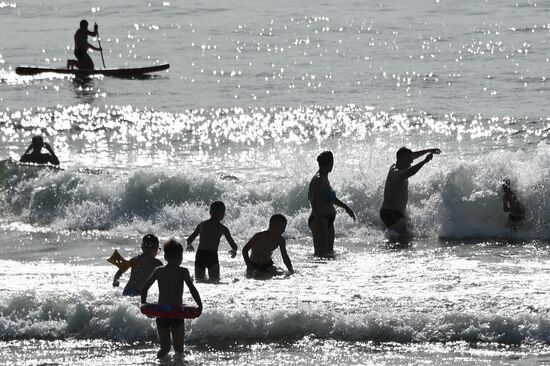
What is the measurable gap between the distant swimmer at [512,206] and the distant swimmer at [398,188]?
139 cm

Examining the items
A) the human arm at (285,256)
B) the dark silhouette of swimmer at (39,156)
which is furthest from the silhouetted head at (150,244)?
the dark silhouette of swimmer at (39,156)

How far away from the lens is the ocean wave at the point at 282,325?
38.6 ft

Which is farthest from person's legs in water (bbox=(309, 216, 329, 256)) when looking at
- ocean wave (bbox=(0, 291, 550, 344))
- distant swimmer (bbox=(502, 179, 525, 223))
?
ocean wave (bbox=(0, 291, 550, 344))

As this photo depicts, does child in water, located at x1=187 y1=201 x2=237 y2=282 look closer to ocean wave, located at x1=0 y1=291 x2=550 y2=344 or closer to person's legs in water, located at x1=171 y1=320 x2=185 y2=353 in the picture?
ocean wave, located at x1=0 y1=291 x2=550 y2=344

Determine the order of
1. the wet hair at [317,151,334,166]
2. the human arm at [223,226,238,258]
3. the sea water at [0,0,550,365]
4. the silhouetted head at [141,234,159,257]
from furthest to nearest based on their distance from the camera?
1. the wet hair at [317,151,334,166]
2. the human arm at [223,226,238,258]
3. the silhouetted head at [141,234,159,257]
4. the sea water at [0,0,550,365]

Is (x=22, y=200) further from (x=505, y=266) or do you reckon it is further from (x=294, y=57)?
(x=294, y=57)

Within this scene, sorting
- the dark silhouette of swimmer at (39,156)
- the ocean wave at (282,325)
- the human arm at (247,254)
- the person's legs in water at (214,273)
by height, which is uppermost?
the dark silhouette of swimmer at (39,156)

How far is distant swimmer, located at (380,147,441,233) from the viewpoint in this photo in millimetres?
16609

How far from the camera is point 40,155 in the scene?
68.6 feet

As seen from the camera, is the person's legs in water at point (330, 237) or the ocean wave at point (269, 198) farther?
the ocean wave at point (269, 198)

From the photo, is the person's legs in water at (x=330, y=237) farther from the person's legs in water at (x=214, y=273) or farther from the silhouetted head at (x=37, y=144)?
the silhouetted head at (x=37, y=144)

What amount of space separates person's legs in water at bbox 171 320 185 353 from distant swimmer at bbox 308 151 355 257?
4586 mm

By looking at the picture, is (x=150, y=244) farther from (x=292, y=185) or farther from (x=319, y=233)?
(x=292, y=185)

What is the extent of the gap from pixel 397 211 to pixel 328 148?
7.37 m
